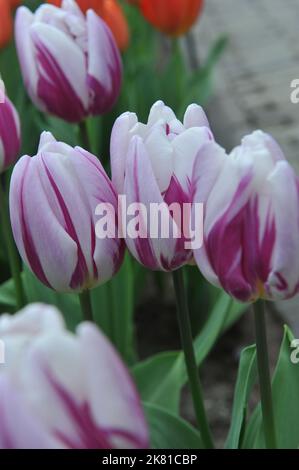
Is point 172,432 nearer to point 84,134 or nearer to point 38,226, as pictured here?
point 38,226

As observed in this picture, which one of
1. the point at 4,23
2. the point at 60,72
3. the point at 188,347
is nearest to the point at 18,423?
the point at 188,347

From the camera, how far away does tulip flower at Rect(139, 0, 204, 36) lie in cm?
178

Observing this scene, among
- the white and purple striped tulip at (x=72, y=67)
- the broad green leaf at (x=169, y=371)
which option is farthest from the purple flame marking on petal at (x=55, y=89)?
the broad green leaf at (x=169, y=371)

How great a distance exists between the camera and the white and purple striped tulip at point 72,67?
118 centimetres

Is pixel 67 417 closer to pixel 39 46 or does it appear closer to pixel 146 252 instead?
pixel 146 252

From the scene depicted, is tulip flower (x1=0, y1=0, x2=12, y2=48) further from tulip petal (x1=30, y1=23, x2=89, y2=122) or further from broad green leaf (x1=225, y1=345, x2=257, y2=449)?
broad green leaf (x1=225, y1=345, x2=257, y2=449)

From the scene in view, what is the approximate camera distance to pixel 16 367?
42 cm

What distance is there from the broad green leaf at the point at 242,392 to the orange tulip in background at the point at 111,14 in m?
0.70

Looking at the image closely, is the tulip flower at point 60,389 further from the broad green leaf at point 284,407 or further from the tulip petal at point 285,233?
the broad green leaf at point 284,407

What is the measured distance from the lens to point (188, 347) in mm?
A: 802

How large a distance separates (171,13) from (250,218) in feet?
4.09

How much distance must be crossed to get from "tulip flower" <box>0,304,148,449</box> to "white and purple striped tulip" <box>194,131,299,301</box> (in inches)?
8.0

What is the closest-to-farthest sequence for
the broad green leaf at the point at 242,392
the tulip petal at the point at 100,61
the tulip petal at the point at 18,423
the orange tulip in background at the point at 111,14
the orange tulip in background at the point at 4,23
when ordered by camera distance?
the tulip petal at the point at 18,423, the broad green leaf at the point at 242,392, the tulip petal at the point at 100,61, the orange tulip in background at the point at 111,14, the orange tulip in background at the point at 4,23
